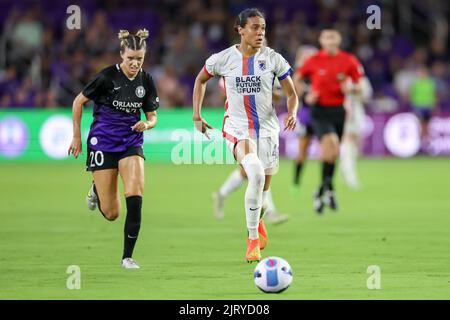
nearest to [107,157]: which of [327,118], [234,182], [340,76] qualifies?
[234,182]

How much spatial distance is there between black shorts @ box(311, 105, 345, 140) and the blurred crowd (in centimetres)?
1151

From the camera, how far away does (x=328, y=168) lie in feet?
53.8

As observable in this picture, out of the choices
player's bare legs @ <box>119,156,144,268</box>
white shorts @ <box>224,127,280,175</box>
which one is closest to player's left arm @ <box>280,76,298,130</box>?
white shorts @ <box>224,127,280,175</box>

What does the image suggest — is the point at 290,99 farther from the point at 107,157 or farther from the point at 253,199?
the point at 107,157

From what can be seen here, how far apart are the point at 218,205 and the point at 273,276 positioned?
6.63m

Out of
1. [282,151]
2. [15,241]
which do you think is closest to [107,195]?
[15,241]

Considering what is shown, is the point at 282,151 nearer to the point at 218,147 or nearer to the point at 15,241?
the point at 218,147

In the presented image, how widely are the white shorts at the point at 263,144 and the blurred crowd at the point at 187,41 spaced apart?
1605cm

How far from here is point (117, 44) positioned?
1113 inches

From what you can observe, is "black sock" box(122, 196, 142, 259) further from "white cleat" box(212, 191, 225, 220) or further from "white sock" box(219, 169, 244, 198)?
"white cleat" box(212, 191, 225, 220)

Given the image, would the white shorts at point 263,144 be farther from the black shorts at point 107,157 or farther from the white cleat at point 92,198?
the white cleat at point 92,198
